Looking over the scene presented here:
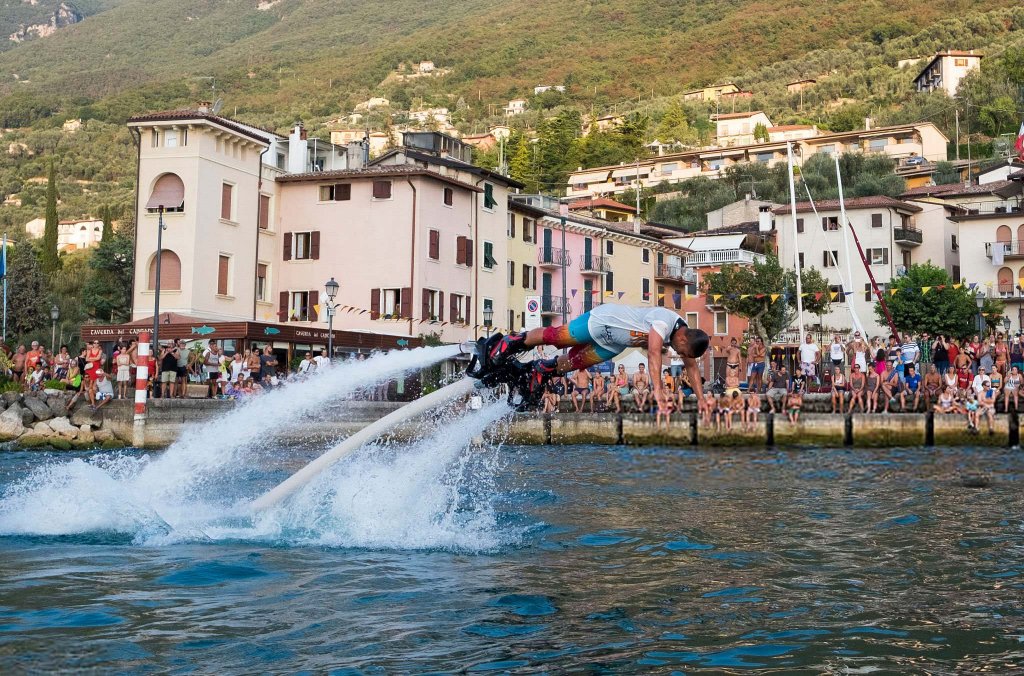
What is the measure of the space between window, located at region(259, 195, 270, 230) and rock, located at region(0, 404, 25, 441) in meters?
23.3

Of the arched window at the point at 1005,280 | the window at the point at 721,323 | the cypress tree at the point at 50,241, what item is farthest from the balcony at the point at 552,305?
the cypress tree at the point at 50,241

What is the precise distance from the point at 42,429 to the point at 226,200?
69.1ft

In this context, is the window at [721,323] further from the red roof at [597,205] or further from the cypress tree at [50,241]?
the cypress tree at [50,241]

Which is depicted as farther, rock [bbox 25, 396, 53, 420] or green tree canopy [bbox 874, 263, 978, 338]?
green tree canopy [bbox 874, 263, 978, 338]

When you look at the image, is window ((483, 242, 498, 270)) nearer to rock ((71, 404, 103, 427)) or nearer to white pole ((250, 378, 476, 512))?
rock ((71, 404, 103, 427))

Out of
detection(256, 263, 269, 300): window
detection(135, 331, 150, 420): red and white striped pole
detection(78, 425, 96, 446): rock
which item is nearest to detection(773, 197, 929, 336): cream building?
detection(256, 263, 269, 300): window

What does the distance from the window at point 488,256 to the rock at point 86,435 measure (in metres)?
31.1

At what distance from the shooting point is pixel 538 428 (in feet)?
114

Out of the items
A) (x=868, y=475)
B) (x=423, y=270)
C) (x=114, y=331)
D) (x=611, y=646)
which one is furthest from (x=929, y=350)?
(x=611, y=646)

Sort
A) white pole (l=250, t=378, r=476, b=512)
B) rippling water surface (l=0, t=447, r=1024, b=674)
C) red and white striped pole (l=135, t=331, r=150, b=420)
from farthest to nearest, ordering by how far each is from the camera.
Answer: red and white striped pole (l=135, t=331, r=150, b=420), white pole (l=250, t=378, r=476, b=512), rippling water surface (l=0, t=447, r=1024, b=674)

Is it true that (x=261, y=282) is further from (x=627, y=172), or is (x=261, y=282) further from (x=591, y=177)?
(x=627, y=172)

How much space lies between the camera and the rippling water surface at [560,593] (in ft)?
29.8

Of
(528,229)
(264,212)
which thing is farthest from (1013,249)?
(264,212)

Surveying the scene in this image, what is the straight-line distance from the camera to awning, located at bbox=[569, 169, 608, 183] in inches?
5246
